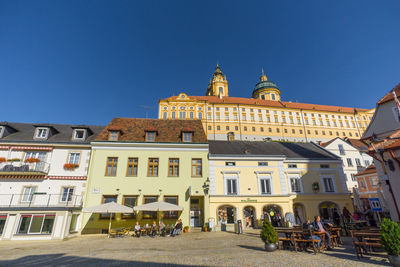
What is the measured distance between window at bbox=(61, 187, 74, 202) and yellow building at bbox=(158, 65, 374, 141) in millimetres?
44457

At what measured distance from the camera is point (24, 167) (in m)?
18.7

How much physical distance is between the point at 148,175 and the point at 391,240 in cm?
1781

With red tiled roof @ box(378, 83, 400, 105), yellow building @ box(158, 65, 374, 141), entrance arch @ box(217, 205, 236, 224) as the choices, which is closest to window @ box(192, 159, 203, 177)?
entrance arch @ box(217, 205, 236, 224)

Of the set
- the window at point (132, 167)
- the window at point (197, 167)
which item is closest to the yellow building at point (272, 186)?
the window at point (197, 167)

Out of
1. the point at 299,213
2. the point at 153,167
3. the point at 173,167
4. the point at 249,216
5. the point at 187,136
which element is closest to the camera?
the point at 153,167

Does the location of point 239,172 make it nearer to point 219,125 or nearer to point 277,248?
point 277,248

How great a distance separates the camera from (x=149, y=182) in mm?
20031

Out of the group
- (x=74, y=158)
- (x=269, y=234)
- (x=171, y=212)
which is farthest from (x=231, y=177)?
(x=74, y=158)

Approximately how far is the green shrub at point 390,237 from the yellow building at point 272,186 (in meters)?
13.8

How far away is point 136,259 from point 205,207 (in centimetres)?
1133

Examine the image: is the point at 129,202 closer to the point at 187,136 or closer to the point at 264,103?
the point at 187,136

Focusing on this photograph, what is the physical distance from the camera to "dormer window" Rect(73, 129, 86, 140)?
2159 cm

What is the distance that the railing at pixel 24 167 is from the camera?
18641 millimetres

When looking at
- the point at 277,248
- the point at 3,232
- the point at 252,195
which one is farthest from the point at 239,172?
the point at 3,232
